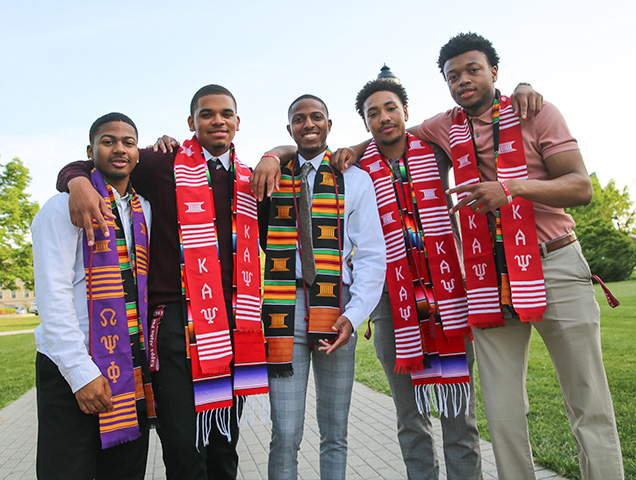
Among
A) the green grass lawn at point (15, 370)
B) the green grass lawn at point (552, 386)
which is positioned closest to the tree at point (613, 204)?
the green grass lawn at point (552, 386)

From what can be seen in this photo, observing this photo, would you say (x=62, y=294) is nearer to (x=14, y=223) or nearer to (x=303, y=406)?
(x=303, y=406)

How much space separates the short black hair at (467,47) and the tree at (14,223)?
28.6m

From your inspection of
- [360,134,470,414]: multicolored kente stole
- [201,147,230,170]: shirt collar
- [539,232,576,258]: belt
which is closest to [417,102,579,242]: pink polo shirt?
[539,232,576,258]: belt

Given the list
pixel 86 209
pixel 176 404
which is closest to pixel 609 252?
pixel 176 404

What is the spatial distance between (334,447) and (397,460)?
1869 millimetres

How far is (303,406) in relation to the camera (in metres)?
2.87

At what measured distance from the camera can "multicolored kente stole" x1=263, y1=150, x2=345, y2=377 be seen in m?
2.90

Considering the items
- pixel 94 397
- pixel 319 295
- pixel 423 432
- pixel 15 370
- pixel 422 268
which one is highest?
pixel 422 268

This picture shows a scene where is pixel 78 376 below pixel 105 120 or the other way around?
below

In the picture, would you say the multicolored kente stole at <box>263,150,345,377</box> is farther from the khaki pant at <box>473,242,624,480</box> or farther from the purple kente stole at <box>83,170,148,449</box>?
the khaki pant at <box>473,242,624,480</box>

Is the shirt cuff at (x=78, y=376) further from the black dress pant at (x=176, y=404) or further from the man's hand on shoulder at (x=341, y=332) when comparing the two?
the man's hand on shoulder at (x=341, y=332)

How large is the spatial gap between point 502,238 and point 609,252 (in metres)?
27.8

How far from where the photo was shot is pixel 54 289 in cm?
242

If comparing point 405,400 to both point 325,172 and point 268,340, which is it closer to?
point 268,340
